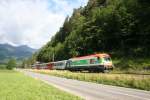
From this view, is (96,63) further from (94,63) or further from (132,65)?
(132,65)

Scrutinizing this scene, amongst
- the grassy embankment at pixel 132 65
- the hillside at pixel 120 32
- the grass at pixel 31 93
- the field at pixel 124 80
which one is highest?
the hillside at pixel 120 32

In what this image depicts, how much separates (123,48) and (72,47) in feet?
116

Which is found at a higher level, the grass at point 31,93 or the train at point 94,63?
the train at point 94,63

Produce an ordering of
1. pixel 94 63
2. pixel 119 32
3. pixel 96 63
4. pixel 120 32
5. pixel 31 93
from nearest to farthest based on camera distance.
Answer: pixel 31 93 < pixel 96 63 < pixel 94 63 < pixel 120 32 < pixel 119 32

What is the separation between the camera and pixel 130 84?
36.9m

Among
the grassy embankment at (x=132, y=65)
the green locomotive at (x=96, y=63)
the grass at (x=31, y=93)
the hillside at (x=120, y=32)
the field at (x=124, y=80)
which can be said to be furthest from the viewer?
the hillside at (x=120, y=32)

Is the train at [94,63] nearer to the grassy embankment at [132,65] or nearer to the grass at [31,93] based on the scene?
the grassy embankment at [132,65]

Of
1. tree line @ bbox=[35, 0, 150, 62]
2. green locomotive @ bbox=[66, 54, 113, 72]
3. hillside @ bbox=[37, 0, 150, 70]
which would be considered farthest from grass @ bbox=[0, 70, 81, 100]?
tree line @ bbox=[35, 0, 150, 62]

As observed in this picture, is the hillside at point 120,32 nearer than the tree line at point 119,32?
Yes

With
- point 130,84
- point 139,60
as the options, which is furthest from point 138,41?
point 130,84

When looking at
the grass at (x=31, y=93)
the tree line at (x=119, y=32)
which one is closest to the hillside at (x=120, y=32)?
the tree line at (x=119, y=32)

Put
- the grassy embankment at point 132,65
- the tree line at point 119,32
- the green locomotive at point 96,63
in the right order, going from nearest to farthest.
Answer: the grassy embankment at point 132,65
the green locomotive at point 96,63
the tree line at point 119,32

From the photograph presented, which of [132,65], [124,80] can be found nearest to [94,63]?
[132,65]

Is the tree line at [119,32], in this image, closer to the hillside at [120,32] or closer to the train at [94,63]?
the hillside at [120,32]
